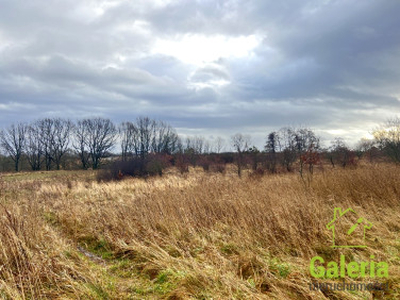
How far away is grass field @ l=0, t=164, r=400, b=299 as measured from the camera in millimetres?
2793

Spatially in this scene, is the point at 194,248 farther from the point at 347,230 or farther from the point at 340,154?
the point at 340,154

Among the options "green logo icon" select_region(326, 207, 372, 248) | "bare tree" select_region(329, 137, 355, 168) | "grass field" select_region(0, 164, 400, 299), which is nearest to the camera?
"grass field" select_region(0, 164, 400, 299)

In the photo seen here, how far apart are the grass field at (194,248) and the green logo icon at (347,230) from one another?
0.10 m

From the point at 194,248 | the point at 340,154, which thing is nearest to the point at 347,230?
the point at 194,248

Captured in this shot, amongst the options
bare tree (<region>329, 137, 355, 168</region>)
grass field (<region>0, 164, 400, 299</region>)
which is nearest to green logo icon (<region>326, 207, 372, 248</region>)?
grass field (<region>0, 164, 400, 299</region>)

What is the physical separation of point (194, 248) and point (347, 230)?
9.32 feet

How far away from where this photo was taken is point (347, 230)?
413 centimetres

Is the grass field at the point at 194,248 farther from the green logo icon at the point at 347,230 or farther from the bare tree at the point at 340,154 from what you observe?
the bare tree at the point at 340,154

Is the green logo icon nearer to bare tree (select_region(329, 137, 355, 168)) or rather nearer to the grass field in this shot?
the grass field

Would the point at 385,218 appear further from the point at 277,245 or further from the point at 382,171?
the point at 382,171

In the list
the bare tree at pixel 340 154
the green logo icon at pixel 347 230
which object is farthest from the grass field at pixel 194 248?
the bare tree at pixel 340 154

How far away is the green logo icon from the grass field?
10cm

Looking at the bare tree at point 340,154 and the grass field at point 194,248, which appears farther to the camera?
the bare tree at point 340,154

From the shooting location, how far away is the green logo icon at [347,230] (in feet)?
12.0
